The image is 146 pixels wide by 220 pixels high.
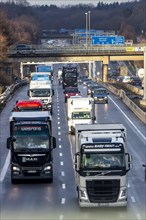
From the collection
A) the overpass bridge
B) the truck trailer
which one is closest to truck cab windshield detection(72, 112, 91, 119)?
the truck trailer

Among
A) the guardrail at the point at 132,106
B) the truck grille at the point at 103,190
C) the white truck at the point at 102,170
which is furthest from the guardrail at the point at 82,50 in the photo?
the truck grille at the point at 103,190

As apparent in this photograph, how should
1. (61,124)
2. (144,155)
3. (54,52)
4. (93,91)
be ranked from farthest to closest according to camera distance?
(54,52)
(93,91)
(61,124)
(144,155)

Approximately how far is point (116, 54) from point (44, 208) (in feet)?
333

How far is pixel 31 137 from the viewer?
35.2 meters

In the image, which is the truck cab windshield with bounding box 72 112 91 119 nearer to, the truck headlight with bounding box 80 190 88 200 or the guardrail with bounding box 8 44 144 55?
the truck headlight with bounding box 80 190 88 200

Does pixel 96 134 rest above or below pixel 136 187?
above

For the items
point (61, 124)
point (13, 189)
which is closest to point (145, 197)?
point (13, 189)

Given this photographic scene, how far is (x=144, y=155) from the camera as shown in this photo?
147 feet

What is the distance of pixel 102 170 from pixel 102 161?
0.48m

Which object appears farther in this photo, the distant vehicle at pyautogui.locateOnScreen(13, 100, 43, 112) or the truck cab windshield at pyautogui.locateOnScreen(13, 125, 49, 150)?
the distant vehicle at pyautogui.locateOnScreen(13, 100, 43, 112)

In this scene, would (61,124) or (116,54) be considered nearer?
(61,124)

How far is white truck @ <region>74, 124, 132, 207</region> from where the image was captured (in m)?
28.7

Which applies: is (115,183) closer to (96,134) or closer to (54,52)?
(96,134)

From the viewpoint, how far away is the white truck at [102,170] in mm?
28656
